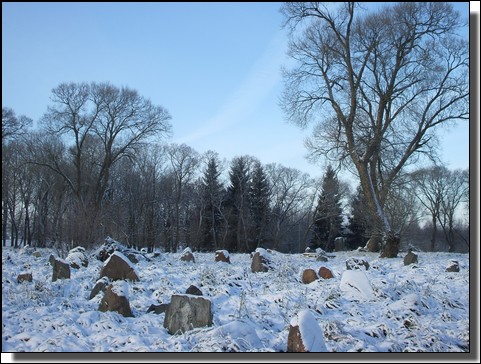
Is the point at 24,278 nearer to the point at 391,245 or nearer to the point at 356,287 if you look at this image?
the point at 356,287

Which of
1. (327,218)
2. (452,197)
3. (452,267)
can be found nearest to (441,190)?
(452,197)

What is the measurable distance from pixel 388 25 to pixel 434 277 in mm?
9100

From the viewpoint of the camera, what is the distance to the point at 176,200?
37375mm

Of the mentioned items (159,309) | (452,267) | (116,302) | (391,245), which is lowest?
(159,309)

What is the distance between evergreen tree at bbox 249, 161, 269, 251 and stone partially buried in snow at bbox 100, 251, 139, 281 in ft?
97.2

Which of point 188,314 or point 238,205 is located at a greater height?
point 238,205

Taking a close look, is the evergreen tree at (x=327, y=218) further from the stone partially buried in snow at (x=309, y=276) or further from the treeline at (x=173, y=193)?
the stone partially buried in snow at (x=309, y=276)

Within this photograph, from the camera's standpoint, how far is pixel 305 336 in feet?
16.2

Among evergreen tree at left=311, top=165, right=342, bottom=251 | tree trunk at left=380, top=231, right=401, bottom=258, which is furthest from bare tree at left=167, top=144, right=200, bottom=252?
tree trunk at left=380, top=231, right=401, bottom=258

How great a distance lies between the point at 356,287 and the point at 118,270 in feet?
14.8

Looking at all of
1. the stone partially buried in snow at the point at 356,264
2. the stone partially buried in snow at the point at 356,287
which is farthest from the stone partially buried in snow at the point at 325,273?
the stone partially buried in snow at the point at 356,264

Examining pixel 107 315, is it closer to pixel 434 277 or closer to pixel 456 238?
pixel 434 277

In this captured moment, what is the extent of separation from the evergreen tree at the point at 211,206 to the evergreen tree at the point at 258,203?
3.00 metres

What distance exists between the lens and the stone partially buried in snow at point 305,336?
4918 mm
